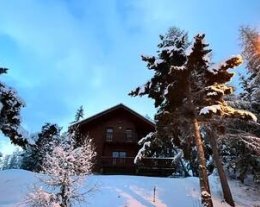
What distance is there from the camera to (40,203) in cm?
1628

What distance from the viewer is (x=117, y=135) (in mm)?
36094

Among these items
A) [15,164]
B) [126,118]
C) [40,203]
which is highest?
[15,164]

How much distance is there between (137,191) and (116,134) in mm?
13111

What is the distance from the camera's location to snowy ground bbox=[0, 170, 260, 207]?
68.7 ft

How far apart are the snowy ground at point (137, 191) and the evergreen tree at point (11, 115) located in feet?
12.4

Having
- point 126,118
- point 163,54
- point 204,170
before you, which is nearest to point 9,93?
point 163,54

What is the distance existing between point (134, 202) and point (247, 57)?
47.8ft

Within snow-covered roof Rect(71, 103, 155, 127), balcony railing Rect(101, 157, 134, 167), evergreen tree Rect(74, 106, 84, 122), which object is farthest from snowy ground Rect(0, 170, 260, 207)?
evergreen tree Rect(74, 106, 84, 122)

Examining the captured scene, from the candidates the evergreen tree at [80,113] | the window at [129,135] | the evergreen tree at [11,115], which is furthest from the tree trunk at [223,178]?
the evergreen tree at [80,113]

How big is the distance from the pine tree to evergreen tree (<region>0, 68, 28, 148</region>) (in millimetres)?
8310

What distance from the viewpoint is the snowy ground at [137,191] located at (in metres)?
20.9

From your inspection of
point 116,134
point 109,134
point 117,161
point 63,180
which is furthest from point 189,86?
point 109,134

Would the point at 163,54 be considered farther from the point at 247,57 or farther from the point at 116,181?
the point at 116,181

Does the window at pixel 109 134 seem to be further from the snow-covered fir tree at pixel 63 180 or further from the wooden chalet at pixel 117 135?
the snow-covered fir tree at pixel 63 180
